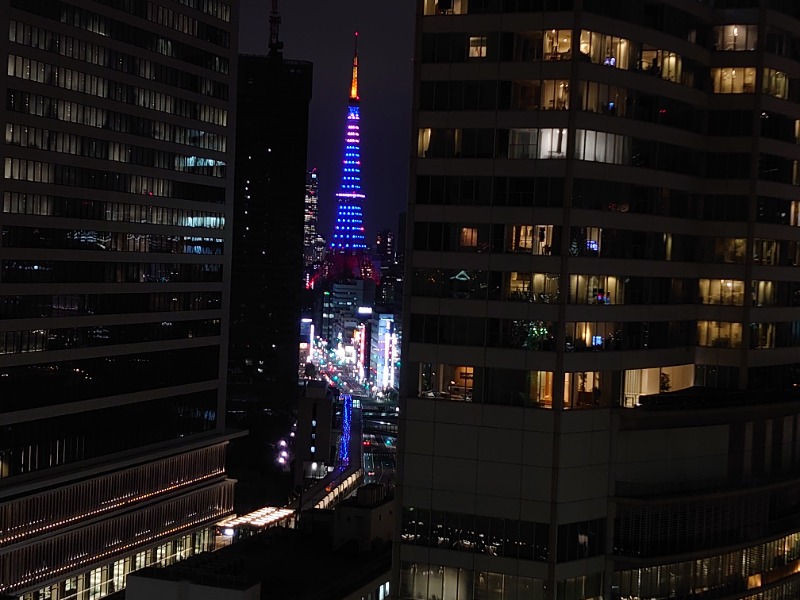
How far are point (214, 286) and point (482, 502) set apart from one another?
179ft

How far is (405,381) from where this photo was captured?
50469mm

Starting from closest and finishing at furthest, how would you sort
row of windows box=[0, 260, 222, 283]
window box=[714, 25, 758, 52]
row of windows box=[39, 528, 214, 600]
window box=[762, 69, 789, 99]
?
window box=[714, 25, 758, 52] < window box=[762, 69, 789, 99] < row of windows box=[0, 260, 222, 283] < row of windows box=[39, 528, 214, 600]

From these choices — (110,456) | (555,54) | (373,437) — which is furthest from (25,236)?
(373,437)

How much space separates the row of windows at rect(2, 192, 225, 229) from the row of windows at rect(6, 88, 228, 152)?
536 centimetres

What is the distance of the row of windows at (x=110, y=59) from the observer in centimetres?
7500

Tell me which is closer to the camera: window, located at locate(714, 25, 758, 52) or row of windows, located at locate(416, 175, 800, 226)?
row of windows, located at locate(416, 175, 800, 226)

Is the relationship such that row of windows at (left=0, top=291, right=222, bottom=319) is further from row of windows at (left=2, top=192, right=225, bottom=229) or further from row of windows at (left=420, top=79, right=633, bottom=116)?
row of windows at (left=420, top=79, right=633, bottom=116)

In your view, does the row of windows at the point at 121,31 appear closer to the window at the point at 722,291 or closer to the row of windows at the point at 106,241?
the row of windows at the point at 106,241

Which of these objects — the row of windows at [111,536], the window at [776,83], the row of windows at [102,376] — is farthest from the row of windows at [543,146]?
the row of windows at [111,536]

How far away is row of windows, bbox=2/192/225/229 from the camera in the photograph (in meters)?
76.1

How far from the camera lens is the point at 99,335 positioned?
84.6m

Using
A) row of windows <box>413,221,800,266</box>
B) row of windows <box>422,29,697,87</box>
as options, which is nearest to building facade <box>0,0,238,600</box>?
row of windows <box>422,29,697,87</box>

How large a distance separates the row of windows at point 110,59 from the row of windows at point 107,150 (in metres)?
5.32

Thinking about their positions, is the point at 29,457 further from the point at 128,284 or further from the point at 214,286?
the point at 214,286
